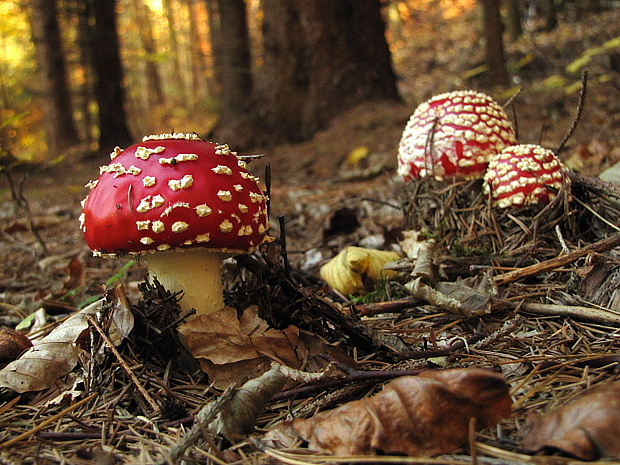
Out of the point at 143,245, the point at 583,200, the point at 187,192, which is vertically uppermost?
the point at 187,192

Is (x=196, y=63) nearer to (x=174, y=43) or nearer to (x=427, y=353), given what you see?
(x=174, y=43)

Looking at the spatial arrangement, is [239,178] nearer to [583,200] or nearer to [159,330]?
[159,330]

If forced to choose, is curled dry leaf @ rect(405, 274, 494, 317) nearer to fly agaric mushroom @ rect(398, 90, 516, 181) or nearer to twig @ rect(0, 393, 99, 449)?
fly agaric mushroom @ rect(398, 90, 516, 181)

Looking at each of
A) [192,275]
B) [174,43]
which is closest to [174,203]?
[192,275]

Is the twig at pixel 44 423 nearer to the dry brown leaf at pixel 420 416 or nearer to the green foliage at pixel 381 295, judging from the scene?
the dry brown leaf at pixel 420 416

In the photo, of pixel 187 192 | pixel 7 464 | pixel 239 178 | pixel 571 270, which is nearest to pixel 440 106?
pixel 571 270

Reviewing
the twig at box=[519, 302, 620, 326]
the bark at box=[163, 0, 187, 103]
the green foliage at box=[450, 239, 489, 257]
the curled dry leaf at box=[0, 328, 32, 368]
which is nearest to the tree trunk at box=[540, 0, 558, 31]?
the green foliage at box=[450, 239, 489, 257]
